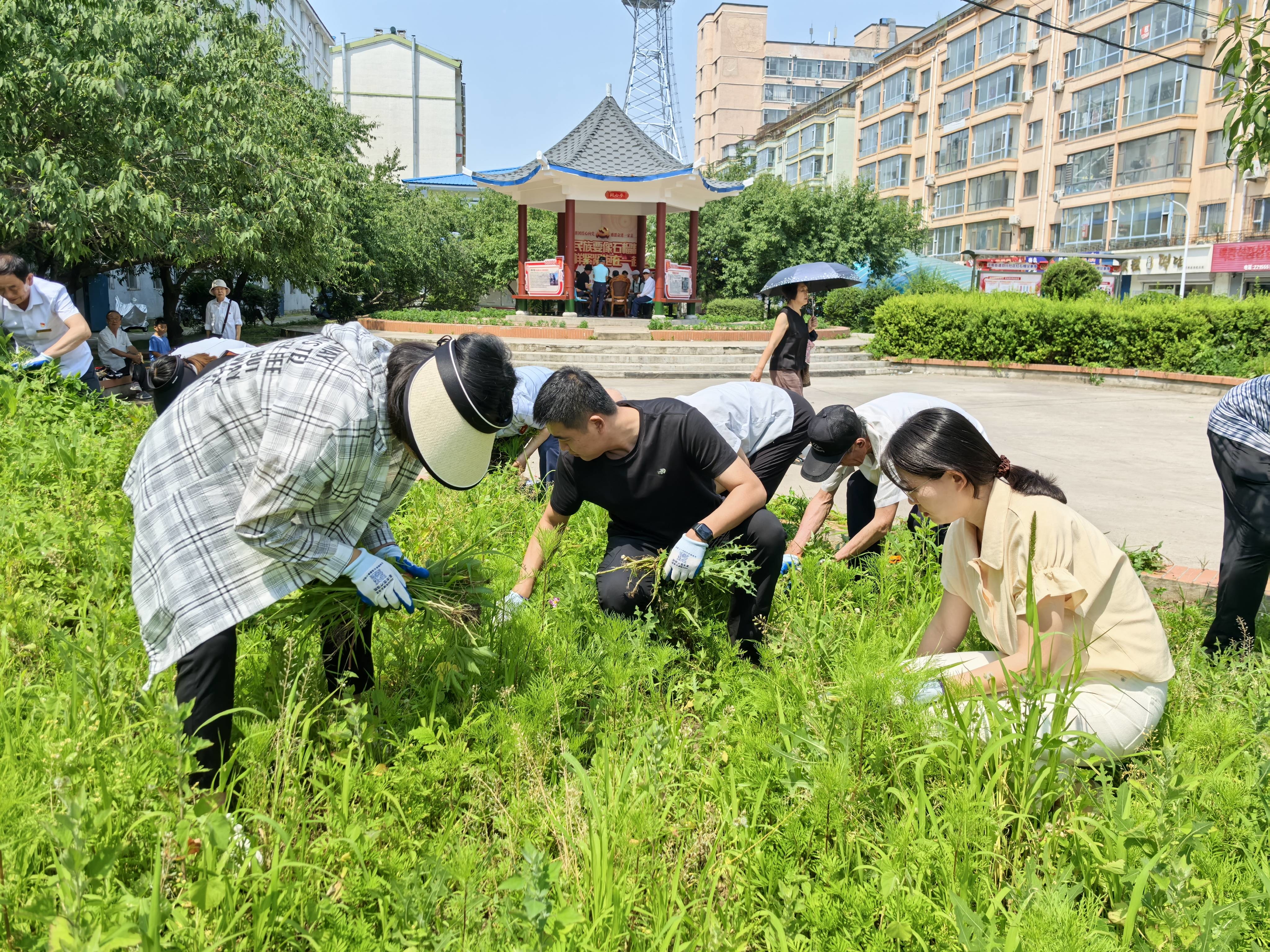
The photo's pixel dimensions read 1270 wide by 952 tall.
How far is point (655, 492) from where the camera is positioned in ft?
11.2

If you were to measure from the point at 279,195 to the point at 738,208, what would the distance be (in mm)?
28330

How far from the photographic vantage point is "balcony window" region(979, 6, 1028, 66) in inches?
1897

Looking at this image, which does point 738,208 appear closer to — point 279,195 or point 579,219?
point 579,219

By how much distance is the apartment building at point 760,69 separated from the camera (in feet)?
270

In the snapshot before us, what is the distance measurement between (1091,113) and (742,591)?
163ft

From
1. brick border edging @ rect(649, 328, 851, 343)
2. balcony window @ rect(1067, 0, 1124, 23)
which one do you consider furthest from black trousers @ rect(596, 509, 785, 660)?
balcony window @ rect(1067, 0, 1124, 23)

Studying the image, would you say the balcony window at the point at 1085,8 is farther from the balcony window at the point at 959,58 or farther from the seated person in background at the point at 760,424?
the seated person in background at the point at 760,424

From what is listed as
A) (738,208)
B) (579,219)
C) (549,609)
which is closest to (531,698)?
(549,609)

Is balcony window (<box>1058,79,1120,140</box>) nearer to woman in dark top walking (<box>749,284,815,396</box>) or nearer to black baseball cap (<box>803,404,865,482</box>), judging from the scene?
woman in dark top walking (<box>749,284,815,396</box>)

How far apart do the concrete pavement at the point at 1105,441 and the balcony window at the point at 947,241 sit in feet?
137

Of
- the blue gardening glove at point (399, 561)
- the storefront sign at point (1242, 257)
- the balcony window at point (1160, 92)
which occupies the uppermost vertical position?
the balcony window at point (1160, 92)

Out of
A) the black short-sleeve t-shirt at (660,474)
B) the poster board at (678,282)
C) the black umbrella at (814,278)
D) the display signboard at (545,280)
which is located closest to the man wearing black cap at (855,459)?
the black short-sleeve t-shirt at (660,474)

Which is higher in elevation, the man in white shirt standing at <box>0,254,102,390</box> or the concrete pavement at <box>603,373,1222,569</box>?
the man in white shirt standing at <box>0,254,102,390</box>

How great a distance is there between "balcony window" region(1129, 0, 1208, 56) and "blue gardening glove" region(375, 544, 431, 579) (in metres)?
44.8
